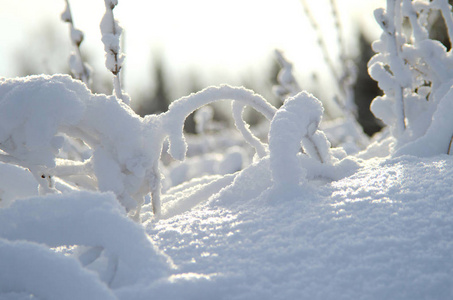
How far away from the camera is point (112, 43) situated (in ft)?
4.86

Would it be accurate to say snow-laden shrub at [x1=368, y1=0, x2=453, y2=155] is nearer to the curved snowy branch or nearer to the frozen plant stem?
the curved snowy branch

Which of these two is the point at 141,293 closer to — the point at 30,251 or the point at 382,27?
the point at 30,251

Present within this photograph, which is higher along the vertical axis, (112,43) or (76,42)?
(76,42)

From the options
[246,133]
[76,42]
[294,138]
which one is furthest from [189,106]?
[76,42]

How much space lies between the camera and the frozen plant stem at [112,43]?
1480 millimetres

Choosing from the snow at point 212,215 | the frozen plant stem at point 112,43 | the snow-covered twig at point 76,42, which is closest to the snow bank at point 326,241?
the snow at point 212,215

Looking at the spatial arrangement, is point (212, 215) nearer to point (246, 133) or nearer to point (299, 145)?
point (299, 145)

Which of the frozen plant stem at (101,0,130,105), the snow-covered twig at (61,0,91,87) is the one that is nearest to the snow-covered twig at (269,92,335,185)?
the frozen plant stem at (101,0,130,105)

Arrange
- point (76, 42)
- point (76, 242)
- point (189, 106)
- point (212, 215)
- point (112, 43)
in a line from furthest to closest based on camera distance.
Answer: point (76, 42) → point (112, 43) → point (189, 106) → point (212, 215) → point (76, 242)

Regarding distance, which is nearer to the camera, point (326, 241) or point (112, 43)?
point (326, 241)

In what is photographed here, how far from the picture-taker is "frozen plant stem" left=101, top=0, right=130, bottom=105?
4.86ft

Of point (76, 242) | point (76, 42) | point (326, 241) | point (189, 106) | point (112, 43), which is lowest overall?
point (326, 241)

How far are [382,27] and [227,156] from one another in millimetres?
2153

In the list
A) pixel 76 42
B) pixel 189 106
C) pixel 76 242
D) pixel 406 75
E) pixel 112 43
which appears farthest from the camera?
pixel 76 42
